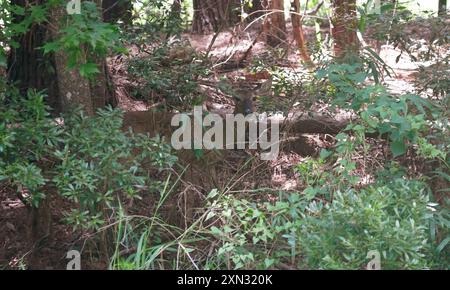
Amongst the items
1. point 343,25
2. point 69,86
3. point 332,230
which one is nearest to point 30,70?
point 69,86

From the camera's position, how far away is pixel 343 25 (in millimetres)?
6773

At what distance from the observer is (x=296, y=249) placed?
14.4 feet

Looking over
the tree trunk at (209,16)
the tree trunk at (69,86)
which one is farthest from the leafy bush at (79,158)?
the tree trunk at (209,16)

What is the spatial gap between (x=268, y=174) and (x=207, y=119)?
72 centimetres

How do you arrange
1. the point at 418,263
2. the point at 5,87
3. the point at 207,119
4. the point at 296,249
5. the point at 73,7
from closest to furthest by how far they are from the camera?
the point at 418,263, the point at 296,249, the point at 73,7, the point at 5,87, the point at 207,119

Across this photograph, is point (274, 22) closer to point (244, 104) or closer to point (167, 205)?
point (244, 104)

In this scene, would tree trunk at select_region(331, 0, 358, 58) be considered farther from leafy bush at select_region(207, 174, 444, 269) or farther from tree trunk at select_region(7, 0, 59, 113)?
tree trunk at select_region(7, 0, 59, 113)

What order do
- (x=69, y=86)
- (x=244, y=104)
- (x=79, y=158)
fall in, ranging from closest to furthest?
(x=79, y=158), (x=69, y=86), (x=244, y=104)

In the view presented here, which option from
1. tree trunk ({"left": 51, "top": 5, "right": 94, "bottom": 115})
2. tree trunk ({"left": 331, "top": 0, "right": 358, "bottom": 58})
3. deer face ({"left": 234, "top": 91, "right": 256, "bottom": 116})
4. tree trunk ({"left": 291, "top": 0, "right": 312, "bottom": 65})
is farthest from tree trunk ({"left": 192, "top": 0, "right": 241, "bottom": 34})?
tree trunk ({"left": 51, "top": 5, "right": 94, "bottom": 115})

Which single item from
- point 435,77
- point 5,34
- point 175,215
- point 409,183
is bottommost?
point 175,215

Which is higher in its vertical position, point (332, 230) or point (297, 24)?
point (297, 24)

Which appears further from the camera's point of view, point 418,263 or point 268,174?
point 268,174
